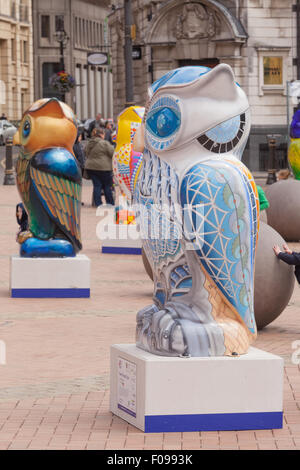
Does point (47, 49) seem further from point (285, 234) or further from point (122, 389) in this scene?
point (122, 389)

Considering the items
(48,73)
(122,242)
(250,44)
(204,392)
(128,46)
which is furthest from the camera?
(48,73)

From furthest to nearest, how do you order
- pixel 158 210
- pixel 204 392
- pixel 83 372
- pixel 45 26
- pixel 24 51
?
1. pixel 45 26
2. pixel 24 51
3. pixel 83 372
4. pixel 158 210
5. pixel 204 392

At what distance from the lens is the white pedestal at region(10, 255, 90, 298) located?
42.9 ft

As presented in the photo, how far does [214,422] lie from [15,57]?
8485cm

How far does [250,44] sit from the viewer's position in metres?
36.8

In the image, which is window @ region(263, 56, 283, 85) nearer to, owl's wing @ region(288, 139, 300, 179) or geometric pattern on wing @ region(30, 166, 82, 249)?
owl's wing @ region(288, 139, 300, 179)

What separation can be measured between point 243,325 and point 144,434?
96 centimetres

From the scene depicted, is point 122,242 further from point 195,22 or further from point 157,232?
point 195,22

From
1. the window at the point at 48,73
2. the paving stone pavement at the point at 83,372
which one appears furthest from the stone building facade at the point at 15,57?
the paving stone pavement at the point at 83,372

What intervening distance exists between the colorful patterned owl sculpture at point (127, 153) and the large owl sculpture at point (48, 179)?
13.2 feet

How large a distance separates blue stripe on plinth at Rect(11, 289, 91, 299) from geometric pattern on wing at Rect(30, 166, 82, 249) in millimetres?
632

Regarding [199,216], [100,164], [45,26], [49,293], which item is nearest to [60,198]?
[49,293]

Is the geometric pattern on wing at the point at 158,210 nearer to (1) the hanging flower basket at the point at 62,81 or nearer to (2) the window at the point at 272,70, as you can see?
(2) the window at the point at 272,70

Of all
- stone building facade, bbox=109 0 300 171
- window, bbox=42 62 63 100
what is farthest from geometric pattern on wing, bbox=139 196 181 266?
window, bbox=42 62 63 100
